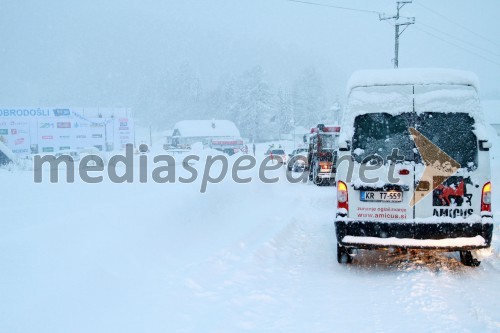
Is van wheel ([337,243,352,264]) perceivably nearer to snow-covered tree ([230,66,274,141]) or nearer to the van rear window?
the van rear window

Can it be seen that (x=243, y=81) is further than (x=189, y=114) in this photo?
No

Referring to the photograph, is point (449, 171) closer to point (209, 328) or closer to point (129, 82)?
point (209, 328)

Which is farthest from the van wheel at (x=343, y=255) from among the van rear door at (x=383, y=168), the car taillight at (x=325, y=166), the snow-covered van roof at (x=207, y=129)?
the snow-covered van roof at (x=207, y=129)

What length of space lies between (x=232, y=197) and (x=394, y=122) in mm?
6467

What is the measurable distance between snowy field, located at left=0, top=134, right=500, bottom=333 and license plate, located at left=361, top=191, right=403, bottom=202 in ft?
3.86

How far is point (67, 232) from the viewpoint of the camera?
584 centimetres

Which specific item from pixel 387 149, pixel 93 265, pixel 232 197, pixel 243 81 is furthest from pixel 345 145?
pixel 243 81

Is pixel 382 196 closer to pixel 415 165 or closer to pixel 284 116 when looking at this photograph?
pixel 415 165

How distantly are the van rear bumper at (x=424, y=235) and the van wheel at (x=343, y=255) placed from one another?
23.6 inches

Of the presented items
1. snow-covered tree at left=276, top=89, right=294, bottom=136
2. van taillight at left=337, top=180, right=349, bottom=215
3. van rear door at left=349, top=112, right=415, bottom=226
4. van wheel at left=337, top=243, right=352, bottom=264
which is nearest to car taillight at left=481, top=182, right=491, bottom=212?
van rear door at left=349, top=112, right=415, bottom=226

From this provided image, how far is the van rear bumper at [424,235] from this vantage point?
18.7 ft

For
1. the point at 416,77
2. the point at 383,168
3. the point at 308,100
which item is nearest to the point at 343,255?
the point at 383,168

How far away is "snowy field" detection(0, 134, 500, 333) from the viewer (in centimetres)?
433

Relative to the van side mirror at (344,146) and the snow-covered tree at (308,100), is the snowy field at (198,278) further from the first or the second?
the snow-covered tree at (308,100)
